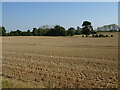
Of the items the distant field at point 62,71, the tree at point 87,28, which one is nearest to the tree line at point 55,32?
the tree at point 87,28

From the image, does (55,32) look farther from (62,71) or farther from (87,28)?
(62,71)

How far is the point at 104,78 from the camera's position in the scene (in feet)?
39.9

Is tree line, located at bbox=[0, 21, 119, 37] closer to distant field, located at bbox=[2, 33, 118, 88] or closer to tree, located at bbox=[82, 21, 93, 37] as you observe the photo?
tree, located at bbox=[82, 21, 93, 37]

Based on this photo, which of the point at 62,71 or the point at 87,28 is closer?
the point at 62,71

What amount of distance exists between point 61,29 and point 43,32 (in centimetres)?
1009

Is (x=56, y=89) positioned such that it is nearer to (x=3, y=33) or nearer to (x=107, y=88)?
(x=107, y=88)

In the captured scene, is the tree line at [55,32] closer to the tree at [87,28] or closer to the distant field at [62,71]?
the tree at [87,28]

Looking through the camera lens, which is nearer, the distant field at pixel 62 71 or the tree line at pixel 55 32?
the distant field at pixel 62 71

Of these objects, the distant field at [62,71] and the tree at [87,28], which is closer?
the distant field at [62,71]

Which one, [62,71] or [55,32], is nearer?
[62,71]

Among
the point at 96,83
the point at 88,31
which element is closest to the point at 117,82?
the point at 96,83

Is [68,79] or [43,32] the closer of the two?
[68,79]

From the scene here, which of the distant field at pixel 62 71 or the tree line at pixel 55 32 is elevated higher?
the tree line at pixel 55 32

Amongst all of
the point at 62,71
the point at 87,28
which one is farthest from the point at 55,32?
the point at 62,71
